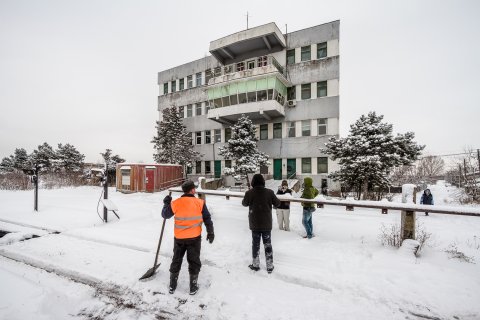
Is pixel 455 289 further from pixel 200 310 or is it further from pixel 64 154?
pixel 64 154

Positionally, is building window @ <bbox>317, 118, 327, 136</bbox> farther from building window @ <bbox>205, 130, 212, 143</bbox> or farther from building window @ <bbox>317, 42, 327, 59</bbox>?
building window @ <bbox>205, 130, 212, 143</bbox>

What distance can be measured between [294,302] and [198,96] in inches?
1173

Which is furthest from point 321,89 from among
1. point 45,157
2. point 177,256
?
point 45,157

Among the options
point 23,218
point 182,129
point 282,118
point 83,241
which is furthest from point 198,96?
point 83,241

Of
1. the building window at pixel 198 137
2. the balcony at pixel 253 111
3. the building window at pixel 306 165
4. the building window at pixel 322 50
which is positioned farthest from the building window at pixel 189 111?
the building window at pixel 322 50

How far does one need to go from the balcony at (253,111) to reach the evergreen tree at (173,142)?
441cm

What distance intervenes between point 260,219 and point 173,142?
23920mm

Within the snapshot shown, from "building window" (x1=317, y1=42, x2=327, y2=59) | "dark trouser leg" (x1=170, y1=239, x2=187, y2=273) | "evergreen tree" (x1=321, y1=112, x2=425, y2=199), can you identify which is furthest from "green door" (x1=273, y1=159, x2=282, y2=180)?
"dark trouser leg" (x1=170, y1=239, x2=187, y2=273)

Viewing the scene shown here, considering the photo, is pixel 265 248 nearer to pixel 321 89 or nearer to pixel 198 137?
pixel 321 89

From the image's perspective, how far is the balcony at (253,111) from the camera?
75.5 ft

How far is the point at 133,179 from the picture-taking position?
1964 cm

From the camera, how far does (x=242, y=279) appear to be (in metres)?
4.04

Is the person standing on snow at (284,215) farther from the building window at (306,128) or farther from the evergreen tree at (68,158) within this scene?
the evergreen tree at (68,158)

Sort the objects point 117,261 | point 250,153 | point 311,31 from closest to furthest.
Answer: point 117,261
point 250,153
point 311,31
